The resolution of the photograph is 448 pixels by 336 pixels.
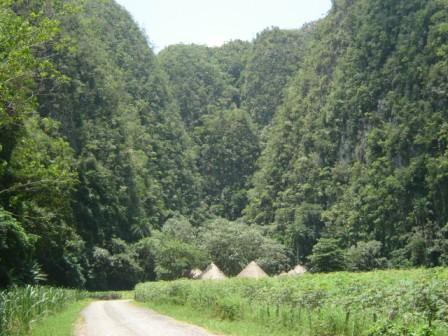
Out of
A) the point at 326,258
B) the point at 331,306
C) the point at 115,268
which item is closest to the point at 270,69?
the point at 115,268

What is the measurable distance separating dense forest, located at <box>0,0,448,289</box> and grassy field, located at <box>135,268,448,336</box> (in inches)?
437

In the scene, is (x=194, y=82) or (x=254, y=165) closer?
(x=254, y=165)

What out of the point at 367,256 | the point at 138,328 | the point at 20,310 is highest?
the point at 367,256

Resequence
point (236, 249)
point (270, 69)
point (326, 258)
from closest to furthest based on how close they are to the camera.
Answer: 1. point (326, 258)
2. point (236, 249)
3. point (270, 69)

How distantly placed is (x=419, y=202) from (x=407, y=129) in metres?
11.8

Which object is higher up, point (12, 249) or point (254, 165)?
point (254, 165)

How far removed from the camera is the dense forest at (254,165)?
207 ft

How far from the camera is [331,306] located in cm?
1386

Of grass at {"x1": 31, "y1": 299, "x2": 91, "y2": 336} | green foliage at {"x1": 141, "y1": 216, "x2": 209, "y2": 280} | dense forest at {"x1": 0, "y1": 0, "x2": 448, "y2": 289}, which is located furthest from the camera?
dense forest at {"x1": 0, "y1": 0, "x2": 448, "y2": 289}

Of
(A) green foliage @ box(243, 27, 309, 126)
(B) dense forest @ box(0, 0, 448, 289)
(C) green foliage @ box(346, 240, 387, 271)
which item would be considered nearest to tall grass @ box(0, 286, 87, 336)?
(B) dense forest @ box(0, 0, 448, 289)

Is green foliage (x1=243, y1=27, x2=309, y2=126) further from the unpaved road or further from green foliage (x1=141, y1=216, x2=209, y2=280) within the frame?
the unpaved road

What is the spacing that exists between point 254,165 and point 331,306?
11629 cm

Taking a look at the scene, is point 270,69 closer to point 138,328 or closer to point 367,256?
point 367,256

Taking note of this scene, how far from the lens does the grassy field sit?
1084 centimetres
